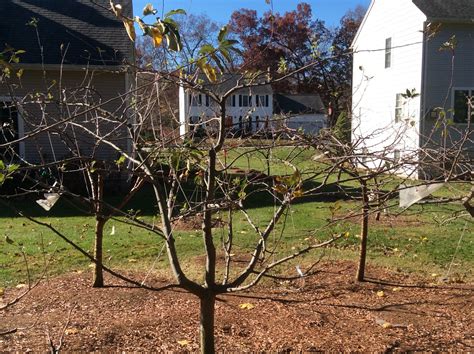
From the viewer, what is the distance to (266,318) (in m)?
4.61

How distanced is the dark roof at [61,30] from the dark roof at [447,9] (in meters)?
9.68

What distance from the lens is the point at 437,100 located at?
17562 millimetres

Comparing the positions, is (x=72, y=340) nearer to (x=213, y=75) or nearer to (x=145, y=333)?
(x=145, y=333)

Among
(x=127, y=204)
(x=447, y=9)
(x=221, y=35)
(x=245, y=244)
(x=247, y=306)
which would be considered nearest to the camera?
(x=221, y=35)

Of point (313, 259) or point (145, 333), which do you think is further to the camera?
point (313, 259)

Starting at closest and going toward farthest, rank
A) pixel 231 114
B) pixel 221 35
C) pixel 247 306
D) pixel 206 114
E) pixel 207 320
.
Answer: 1. pixel 221 35
2. pixel 207 320
3. pixel 247 306
4. pixel 206 114
5. pixel 231 114

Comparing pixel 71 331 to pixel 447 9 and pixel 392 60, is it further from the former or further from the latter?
pixel 392 60

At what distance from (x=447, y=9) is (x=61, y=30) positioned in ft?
39.6

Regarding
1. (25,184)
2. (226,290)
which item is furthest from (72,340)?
(25,184)

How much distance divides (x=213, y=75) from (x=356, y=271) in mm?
4433

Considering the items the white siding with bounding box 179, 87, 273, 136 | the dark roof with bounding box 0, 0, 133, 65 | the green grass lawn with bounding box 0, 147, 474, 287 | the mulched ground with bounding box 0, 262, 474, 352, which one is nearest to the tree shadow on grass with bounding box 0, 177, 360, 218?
the green grass lawn with bounding box 0, 147, 474, 287

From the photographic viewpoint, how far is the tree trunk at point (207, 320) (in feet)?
10.9

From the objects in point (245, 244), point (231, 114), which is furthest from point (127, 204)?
point (231, 114)

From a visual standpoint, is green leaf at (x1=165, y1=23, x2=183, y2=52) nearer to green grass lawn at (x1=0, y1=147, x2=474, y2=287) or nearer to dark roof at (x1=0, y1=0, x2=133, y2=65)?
green grass lawn at (x1=0, y1=147, x2=474, y2=287)
